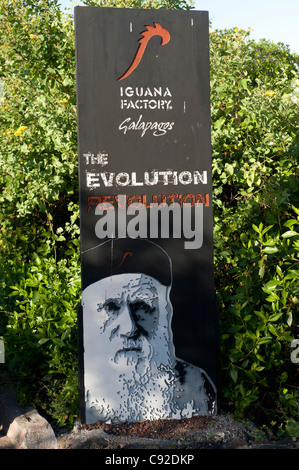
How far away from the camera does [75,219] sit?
498 centimetres

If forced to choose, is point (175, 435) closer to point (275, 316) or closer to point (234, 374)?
point (234, 374)

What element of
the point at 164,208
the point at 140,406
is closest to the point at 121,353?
the point at 140,406

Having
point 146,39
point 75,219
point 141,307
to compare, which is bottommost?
point 141,307

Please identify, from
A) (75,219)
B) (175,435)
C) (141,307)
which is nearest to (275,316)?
(141,307)

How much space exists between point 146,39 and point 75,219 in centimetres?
192

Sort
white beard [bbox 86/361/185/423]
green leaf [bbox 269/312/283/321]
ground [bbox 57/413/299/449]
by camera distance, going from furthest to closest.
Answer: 1. white beard [bbox 86/361/185/423]
2. green leaf [bbox 269/312/283/321]
3. ground [bbox 57/413/299/449]

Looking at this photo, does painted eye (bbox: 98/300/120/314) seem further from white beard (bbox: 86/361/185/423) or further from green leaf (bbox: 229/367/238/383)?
green leaf (bbox: 229/367/238/383)

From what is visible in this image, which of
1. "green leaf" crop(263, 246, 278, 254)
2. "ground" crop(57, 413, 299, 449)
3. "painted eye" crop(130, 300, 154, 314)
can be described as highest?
"green leaf" crop(263, 246, 278, 254)

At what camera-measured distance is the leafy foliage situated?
366cm

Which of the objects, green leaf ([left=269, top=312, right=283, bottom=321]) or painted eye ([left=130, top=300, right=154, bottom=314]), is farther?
painted eye ([left=130, top=300, right=154, bottom=314])

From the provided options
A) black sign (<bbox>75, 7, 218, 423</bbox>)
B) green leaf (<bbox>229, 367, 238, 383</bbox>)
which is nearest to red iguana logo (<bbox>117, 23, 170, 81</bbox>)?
black sign (<bbox>75, 7, 218, 423</bbox>)

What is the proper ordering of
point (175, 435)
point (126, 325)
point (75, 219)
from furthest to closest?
point (75, 219) < point (126, 325) < point (175, 435)

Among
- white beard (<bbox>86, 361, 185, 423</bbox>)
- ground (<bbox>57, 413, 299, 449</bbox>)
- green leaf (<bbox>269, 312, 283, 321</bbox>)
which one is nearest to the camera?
ground (<bbox>57, 413, 299, 449</bbox>)
